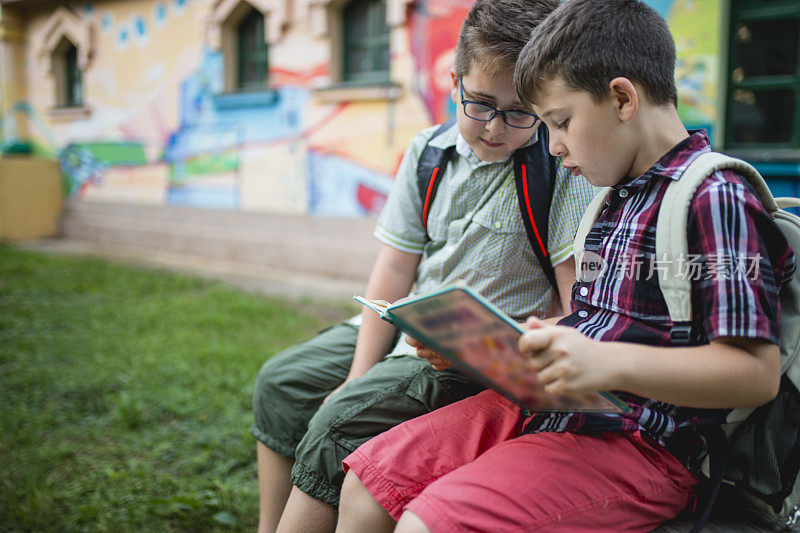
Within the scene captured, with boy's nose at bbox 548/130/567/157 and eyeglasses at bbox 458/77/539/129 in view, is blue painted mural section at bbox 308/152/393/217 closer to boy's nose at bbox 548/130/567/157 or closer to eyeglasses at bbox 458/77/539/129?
eyeglasses at bbox 458/77/539/129

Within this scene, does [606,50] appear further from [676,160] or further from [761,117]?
[761,117]

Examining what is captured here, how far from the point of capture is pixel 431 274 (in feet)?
6.21

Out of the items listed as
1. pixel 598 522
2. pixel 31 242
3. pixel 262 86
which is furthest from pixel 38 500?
pixel 31 242

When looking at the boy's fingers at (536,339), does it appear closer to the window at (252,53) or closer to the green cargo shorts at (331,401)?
the green cargo shorts at (331,401)

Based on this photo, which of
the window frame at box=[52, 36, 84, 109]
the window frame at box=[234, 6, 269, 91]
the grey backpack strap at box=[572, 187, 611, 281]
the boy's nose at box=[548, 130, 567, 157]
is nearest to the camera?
the boy's nose at box=[548, 130, 567, 157]

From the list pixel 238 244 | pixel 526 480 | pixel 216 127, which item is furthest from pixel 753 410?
pixel 216 127

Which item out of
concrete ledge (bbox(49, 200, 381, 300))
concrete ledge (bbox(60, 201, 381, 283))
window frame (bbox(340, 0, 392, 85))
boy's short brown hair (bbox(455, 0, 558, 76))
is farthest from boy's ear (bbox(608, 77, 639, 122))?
window frame (bbox(340, 0, 392, 85))

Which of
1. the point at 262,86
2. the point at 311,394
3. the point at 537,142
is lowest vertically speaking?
the point at 311,394

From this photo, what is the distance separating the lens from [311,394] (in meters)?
1.95

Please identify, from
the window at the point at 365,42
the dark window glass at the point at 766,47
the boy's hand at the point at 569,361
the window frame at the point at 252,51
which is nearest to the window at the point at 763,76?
the dark window glass at the point at 766,47

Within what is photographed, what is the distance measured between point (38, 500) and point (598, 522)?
7.44ft

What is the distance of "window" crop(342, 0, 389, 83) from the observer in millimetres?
6566

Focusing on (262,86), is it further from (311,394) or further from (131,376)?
Answer: (311,394)

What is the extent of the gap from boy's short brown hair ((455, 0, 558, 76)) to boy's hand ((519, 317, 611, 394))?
0.76m
